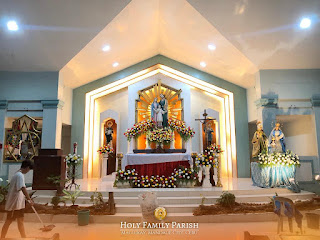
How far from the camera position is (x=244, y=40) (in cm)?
827

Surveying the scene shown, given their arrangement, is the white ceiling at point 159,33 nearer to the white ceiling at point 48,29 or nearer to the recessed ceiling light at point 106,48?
the white ceiling at point 48,29

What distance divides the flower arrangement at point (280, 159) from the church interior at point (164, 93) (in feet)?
0.13

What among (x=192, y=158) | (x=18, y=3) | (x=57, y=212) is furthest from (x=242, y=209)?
(x=18, y=3)

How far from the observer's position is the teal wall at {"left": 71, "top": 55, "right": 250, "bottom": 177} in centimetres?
1120

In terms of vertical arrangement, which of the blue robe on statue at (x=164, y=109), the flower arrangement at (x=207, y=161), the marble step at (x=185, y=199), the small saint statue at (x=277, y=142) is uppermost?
the blue robe on statue at (x=164, y=109)

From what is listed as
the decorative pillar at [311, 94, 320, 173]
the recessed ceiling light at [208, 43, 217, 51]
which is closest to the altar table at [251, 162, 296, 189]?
the decorative pillar at [311, 94, 320, 173]

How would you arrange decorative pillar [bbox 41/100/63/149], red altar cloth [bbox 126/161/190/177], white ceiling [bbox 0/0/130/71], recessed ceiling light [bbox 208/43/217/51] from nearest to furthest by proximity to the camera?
white ceiling [bbox 0/0/130/71], red altar cloth [bbox 126/161/190/177], decorative pillar [bbox 41/100/63/149], recessed ceiling light [bbox 208/43/217/51]

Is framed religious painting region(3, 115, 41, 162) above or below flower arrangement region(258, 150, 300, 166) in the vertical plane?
above

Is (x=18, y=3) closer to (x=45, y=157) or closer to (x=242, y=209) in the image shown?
(x=45, y=157)

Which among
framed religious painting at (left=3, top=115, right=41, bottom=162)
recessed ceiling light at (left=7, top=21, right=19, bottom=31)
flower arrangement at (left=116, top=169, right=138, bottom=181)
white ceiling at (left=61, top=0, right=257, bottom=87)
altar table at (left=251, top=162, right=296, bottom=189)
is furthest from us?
framed religious painting at (left=3, top=115, right=41, bottom=162)

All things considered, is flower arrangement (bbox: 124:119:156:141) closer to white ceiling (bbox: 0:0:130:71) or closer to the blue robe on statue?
the blue robe on statue

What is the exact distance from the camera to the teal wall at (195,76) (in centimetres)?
1120

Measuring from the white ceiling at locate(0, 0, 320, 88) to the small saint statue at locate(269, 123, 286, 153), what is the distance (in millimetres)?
2093

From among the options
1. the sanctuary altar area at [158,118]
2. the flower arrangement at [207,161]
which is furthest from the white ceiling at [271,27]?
the sanctuary altar area at [158,118]
